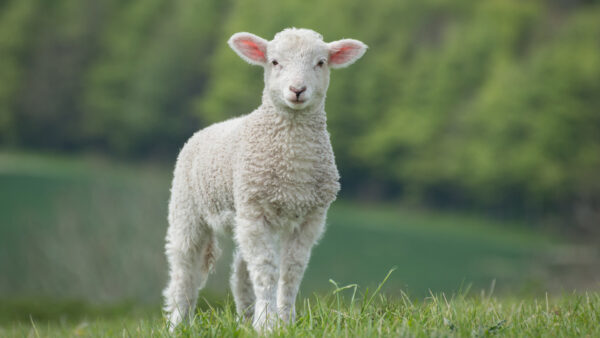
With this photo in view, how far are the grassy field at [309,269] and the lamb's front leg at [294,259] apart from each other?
180 mm

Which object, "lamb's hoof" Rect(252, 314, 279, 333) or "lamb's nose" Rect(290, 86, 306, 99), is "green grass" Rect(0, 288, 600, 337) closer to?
"lamb's hoof" Rect(252, 314, 279, 333)

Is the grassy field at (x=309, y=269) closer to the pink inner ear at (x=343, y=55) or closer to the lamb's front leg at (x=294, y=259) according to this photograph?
the lamb's front leg at (x=294, y=259)

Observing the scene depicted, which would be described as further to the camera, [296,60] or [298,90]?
[296,60]

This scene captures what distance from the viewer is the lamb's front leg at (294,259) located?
4586 mm

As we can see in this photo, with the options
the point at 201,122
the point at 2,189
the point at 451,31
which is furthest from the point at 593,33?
the point at 2,189

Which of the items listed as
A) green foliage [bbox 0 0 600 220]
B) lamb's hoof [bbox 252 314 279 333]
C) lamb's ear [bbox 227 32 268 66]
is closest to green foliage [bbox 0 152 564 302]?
green foliage [bbox 0 0 600 220]

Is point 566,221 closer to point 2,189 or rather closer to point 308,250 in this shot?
point 2,189

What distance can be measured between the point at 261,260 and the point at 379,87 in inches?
1167

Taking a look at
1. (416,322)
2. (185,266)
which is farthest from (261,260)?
(416,322)

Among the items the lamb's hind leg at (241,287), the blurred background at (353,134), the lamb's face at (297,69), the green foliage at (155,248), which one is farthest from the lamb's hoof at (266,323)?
the blurred background at (353,134)

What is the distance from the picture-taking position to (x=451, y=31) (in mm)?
33438

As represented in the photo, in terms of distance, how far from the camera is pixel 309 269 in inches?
731

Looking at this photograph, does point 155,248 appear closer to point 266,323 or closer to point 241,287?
point 241,287

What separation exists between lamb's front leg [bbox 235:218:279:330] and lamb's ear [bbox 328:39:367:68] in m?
1.17
